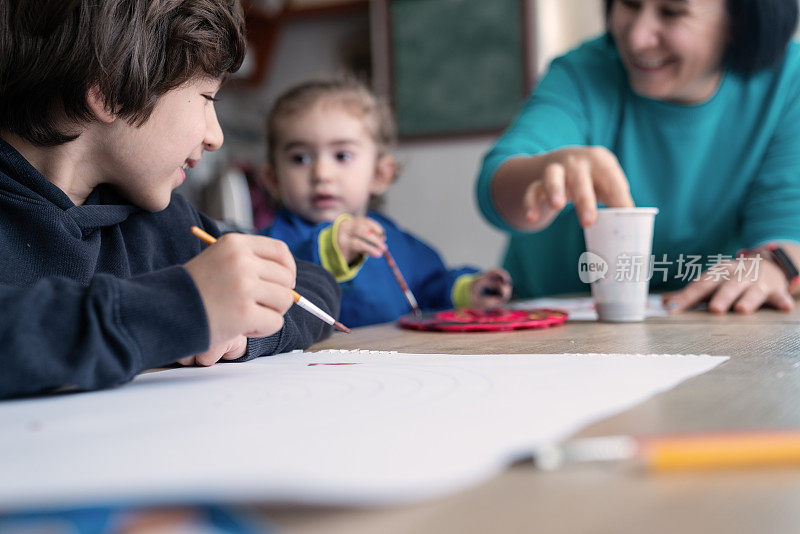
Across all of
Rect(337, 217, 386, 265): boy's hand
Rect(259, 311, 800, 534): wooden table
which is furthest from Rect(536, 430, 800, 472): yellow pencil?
Rect(337, 217, 386, 265): boy's hand

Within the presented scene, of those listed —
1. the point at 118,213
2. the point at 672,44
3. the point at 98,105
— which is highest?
the point at 672,44

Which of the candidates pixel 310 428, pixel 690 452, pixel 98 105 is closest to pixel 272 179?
pixel 98 105

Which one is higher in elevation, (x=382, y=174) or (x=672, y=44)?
(x=672, y=44)

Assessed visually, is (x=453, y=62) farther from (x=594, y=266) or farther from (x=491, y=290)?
(x=594, y=266)

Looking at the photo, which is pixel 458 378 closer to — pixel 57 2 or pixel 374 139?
pixel 57 2

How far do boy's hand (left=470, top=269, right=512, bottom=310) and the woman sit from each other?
0.10 metres

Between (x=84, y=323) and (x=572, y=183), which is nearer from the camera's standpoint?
(x=84, y=323)

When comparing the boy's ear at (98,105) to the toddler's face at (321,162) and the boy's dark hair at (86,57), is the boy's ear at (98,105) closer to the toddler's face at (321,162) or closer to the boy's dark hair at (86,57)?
the boy's dark hair at (86,57)

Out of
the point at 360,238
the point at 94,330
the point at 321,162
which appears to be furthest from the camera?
the point at 321,162

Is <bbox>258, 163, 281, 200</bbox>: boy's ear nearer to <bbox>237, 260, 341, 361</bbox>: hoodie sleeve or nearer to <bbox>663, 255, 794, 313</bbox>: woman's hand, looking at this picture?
<bbox>237, 260, 341, 361</bbox>: hoodie sleeve

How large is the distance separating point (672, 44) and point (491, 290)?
1.89ft

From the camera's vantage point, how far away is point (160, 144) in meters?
0.92

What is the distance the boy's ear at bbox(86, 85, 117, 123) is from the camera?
856mm

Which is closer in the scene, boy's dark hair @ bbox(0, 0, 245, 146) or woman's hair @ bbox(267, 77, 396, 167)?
boy's dark hair @ bbox(0, 0, 245, 146)
